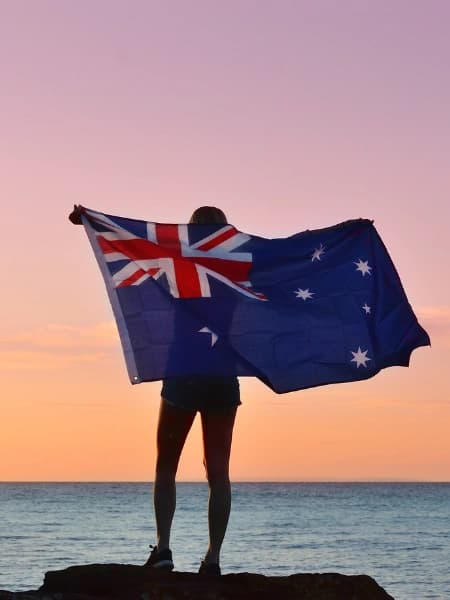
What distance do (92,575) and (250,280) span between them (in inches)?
96.6

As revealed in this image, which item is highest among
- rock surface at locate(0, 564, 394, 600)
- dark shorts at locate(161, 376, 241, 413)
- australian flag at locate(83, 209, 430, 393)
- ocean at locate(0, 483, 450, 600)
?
australian flag at locate(83, 209, 430, 393)

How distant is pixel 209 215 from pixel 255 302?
0.73 metres

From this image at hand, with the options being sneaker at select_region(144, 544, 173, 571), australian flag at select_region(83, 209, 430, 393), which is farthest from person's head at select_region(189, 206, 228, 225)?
sneaker at select_region(144, 544, 173, 571)

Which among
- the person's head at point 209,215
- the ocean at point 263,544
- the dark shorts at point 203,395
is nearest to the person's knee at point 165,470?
the dark shorts at point 203,395

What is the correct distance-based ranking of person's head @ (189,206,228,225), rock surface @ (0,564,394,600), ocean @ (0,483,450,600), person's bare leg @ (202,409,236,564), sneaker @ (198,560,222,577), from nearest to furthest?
rock surface @ (0,564,394,600), sneaker @ (198,560,222,577), person's bare leg @ (202,409,236,564), person's head @ (189,206,228,225), ocean @ (0,483,450,600)

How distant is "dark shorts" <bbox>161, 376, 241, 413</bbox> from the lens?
8.05 metres

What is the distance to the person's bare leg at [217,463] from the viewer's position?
26.6 feet

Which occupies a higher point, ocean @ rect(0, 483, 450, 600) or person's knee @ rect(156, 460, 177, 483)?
person's knee @ rect(156, 460, 177, 483)

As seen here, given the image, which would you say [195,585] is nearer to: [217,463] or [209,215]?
[217,463]

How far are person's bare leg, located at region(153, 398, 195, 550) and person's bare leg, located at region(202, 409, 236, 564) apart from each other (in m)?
0.17

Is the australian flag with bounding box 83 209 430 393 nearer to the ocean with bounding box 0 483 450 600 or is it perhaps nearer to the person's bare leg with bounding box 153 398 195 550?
the person's bare leg with bounding box 153 398 195 550

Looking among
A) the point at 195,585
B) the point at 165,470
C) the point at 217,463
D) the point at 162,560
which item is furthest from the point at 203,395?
the point at 195,585

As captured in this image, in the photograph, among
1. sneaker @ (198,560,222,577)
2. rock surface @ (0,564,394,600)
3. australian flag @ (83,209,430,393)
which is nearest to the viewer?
rock surface @ (0,564,394,600)

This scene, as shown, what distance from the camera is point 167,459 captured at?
8.23 m
